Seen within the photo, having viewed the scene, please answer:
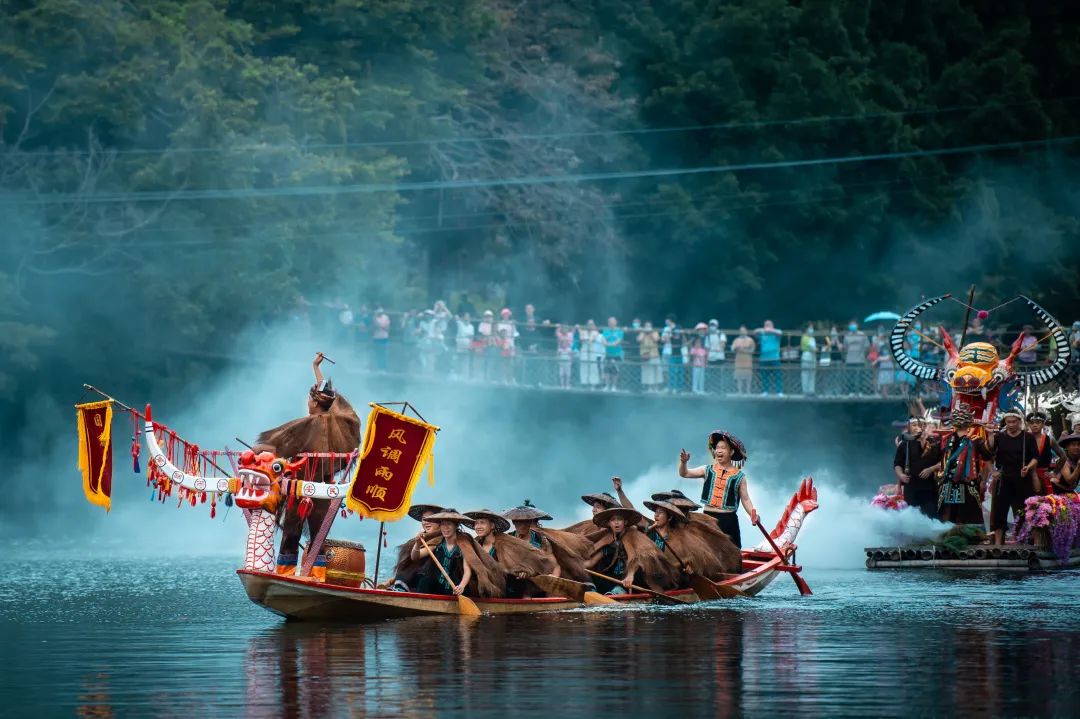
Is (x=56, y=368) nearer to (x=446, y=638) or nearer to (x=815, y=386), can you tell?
(x=815, y=386)

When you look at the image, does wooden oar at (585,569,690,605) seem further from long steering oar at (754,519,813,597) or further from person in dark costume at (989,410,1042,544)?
person in dark costume at (989,410,1042,544)

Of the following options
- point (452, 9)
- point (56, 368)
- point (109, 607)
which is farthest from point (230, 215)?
point (109, 607)

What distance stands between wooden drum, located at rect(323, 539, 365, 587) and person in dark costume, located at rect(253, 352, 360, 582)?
0.30 ft

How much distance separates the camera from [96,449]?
2438cm

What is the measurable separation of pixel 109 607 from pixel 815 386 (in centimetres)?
2952

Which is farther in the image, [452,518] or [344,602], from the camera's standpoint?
[452,518]

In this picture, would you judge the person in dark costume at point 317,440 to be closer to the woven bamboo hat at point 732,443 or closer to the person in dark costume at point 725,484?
the person in dark costume at point 725,484

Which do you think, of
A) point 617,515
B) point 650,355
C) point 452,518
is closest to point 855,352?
point 650,355

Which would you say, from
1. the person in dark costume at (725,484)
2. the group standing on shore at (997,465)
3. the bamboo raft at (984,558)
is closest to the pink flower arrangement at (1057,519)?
the bamboo raft at (984,558)

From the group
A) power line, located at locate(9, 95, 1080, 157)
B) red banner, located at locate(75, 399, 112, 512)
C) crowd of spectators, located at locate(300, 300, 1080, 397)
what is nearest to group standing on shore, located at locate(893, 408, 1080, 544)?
red banner, located at locate(75, 399, 112, 512)

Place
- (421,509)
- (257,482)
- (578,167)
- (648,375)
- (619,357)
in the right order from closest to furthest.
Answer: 1. (257,482)
2. (421,509)
3. (648,375)
4. (619,357)
5. (578,167)

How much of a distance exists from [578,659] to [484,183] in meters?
40.1

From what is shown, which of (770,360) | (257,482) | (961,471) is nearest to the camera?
(257,482)

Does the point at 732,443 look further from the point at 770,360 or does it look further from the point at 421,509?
the point at 770,360
